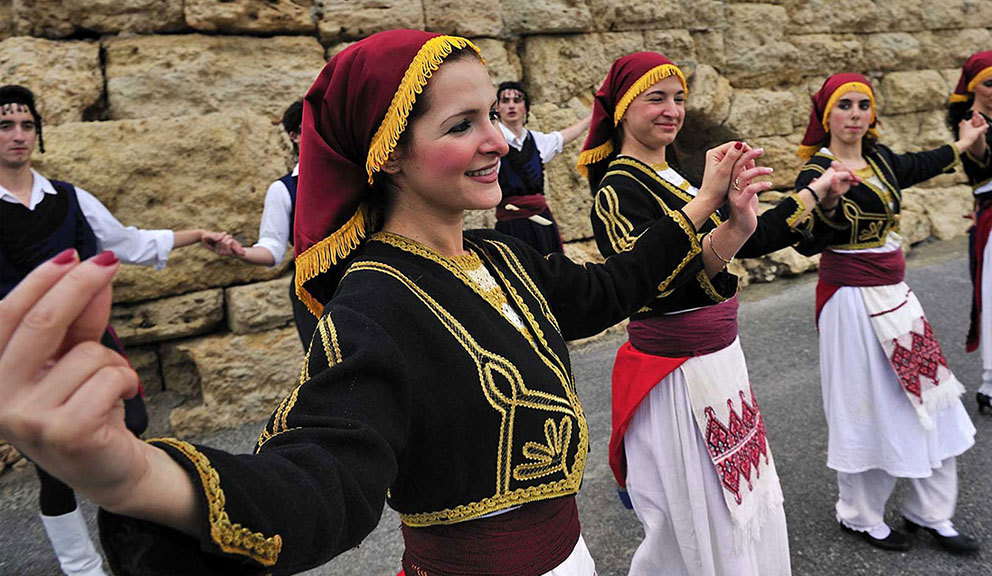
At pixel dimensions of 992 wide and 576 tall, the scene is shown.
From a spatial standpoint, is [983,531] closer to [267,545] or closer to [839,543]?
[839,543]

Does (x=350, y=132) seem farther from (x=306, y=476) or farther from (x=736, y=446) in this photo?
(x=736, y=446)

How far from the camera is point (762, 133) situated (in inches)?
256

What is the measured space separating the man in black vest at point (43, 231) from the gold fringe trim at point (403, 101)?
1.91 meters

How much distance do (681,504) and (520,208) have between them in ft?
9.29

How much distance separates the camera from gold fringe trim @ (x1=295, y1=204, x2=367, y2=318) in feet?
4.20

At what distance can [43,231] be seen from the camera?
8.86ft

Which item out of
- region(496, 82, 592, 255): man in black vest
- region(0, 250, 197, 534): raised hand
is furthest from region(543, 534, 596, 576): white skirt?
region(496, 82, 592, 255): man in black vest

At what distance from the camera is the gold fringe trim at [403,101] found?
3.76ft

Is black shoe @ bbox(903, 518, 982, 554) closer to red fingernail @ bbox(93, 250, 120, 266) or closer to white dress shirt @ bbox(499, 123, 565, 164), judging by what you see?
red fingernail @ bbox(93, 250, 120, 266)

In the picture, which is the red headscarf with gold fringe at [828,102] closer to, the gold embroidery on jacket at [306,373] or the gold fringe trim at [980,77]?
the gold fringe trim at [980,77]

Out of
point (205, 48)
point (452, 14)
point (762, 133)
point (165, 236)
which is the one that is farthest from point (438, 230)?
point (762, 133)

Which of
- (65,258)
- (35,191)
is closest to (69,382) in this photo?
(65,258)

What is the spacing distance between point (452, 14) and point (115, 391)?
15.5 ft

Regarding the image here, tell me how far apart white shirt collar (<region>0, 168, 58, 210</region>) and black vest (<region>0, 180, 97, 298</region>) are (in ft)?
0.06
